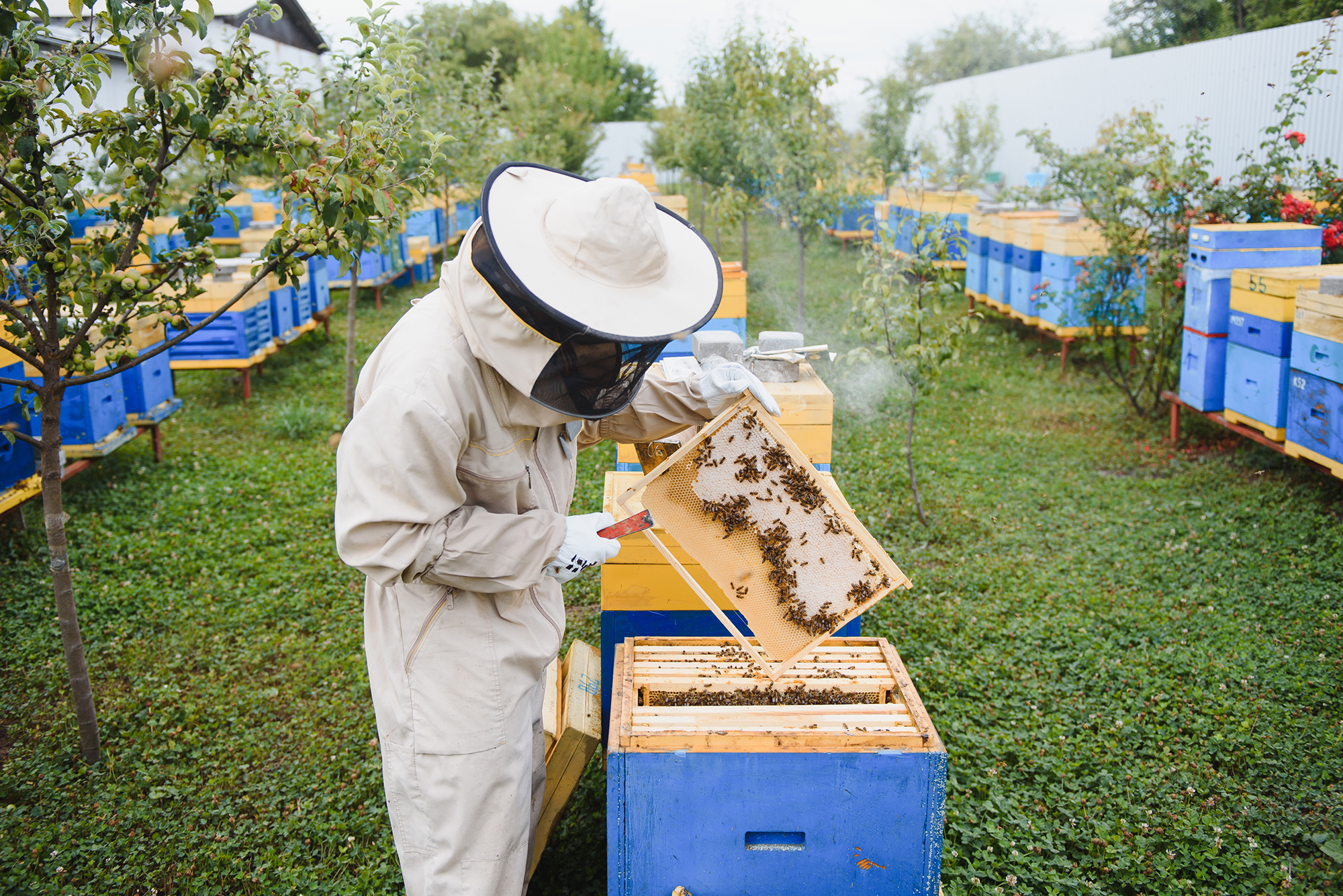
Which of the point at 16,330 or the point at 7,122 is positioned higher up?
the point at 7,122

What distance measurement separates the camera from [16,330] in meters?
3.08

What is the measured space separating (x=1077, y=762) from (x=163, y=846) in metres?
3.12

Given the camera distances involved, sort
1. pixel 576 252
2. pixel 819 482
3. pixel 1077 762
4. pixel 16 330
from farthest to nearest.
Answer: pixel 1077 762 → pixel 16 330 → pixel 819 482 → pixel 576 252

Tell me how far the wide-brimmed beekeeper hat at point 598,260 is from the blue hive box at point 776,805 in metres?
0.97

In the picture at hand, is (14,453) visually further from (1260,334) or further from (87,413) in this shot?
(1260,334)

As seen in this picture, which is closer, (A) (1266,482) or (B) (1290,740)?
(B) (1290,740)

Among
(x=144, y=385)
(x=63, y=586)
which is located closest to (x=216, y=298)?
(x=144, y=385)

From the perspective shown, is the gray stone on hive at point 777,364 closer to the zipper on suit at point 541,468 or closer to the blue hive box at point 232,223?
the zipper on suit at point 541,468

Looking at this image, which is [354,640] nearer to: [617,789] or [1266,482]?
[617,789]

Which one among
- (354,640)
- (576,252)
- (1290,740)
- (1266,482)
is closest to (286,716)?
(354,640)

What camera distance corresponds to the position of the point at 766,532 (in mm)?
2576

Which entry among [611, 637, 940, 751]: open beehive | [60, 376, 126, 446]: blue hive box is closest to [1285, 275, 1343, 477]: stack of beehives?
[611, 637, 940, 751]: open beehive

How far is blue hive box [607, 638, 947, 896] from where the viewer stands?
2090 millimetres

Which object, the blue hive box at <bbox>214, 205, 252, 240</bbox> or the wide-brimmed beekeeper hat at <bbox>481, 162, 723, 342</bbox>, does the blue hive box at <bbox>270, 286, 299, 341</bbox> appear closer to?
the blue hive box at <bbox>214, 205, 252, 240</bbox>
